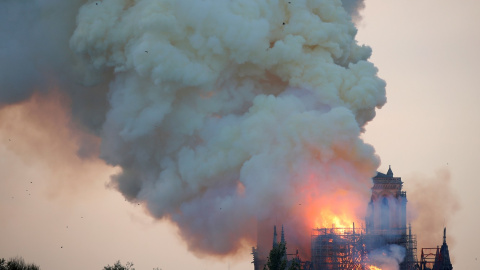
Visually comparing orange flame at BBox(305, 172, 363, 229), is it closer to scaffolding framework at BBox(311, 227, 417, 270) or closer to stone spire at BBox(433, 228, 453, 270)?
scaffolding framework at BBox(311, 227, 417, 270)

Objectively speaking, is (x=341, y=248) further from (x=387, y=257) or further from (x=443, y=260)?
(x=443, y=260)

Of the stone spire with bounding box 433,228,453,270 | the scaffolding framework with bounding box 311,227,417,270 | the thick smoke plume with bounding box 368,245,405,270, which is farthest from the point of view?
the stone spire with bounding box 433,228,453,270

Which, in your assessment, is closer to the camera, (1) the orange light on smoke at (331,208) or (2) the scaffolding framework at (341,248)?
(1) the orange light on smoke at (331,208)

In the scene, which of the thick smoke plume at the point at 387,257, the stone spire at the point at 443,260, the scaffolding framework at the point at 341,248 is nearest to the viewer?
the scaffolding framework at the point at 341,248

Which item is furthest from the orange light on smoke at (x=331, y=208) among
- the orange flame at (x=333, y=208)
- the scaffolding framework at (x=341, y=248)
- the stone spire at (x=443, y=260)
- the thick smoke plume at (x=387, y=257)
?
the stone spire at (x=443, y=260)

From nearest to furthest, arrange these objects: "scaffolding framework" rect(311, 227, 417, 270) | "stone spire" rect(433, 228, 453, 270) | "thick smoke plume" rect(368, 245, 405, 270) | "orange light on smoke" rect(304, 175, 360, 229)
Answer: "orange light on smoke" rect(304, 175, 360, 229)
"scaffolding framework" rect(311, 227, 417, 270)
"thick smoke plume" rect(368, 245, 405, 270)
"stone spire" rect(433, 228, 453, 270)

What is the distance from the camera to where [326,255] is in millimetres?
116438

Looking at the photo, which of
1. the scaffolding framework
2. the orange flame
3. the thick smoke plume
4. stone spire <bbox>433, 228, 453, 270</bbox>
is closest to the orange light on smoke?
the orange flame

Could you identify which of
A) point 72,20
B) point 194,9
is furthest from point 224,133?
point 72,20

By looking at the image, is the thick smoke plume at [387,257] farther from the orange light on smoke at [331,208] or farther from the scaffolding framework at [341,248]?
the orange light on smoke at [331,208]

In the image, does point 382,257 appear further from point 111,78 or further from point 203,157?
point 111,78

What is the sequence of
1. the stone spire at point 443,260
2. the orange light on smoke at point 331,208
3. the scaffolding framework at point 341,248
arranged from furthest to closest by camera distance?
the stone spire at point 443,260, the scaffolding framework at point 341,248, the orange light on smoke at point 331,208

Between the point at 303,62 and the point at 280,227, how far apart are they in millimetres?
13173

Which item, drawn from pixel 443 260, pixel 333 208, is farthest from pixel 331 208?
pixel 443 260
